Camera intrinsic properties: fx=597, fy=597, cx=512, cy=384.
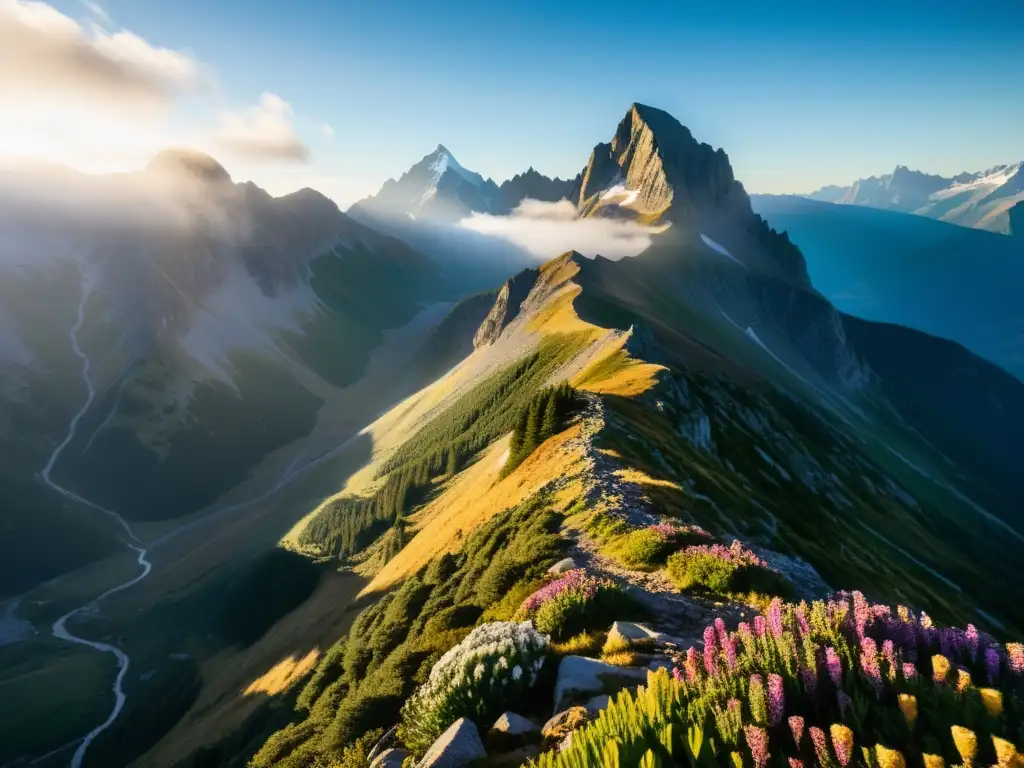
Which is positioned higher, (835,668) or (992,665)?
(835,668)

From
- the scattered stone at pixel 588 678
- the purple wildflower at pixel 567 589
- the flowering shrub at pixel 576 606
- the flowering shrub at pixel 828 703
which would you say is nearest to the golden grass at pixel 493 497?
the purple wildflower at pixel 567 589

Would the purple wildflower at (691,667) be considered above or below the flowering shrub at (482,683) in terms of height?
above

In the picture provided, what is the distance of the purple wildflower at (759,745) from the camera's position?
6.37 meters

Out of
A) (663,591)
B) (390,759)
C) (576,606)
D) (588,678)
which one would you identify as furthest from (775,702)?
(663,591)

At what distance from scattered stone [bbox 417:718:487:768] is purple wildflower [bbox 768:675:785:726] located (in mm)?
4857

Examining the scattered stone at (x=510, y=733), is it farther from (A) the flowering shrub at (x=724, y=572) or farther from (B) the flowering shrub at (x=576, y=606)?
(A) the flowering shrub at (x=724, y=572)

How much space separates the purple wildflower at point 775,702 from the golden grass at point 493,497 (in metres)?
19.6

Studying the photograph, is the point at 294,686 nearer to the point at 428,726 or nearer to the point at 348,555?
the point at 428,726

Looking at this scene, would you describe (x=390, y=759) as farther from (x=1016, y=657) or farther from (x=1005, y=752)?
(x=1016, y=657)

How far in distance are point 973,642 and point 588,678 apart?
582cm

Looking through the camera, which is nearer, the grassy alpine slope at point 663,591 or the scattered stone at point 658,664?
the grassy alpine slope at point 663,591

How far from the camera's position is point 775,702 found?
6848 mm

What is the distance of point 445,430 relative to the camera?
111188 mm

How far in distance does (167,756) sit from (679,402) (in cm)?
5827
